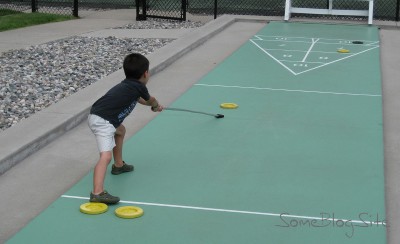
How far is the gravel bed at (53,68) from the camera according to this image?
7836mm

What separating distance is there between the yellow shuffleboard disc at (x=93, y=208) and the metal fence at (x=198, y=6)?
11713 millimetres

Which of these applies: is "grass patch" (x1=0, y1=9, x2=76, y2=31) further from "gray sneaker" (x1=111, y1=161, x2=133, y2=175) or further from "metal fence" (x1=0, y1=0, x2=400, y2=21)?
"gray sneaker" (x1=111, y1=161, x2=133, y2=175)

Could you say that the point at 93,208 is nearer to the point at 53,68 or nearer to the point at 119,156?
the point at 119,156

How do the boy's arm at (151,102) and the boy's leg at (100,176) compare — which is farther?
the boy's arm at (151,102)

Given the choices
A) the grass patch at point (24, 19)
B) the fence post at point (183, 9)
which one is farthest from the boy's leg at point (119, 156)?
the fence post at point (183, 9)

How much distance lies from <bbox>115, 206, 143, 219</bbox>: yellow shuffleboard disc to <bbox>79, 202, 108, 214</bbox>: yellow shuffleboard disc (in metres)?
0.10

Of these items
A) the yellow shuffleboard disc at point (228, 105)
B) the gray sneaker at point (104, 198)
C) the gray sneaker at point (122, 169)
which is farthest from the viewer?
the yellow shuffleboard disc at point (228, 105)

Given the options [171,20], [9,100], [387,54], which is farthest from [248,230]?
[171,20]

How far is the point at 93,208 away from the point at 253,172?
4.82 feet

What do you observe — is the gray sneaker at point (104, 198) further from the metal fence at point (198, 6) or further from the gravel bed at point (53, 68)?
the metal fence at point (198, 6)

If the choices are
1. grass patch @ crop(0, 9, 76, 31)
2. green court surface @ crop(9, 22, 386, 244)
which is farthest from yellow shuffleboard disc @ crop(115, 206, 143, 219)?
grass patch @ crop(0, 9, 76, 31)

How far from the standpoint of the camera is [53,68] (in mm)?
9883

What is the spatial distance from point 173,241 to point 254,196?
3.24 ft

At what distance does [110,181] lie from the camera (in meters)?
5.45
